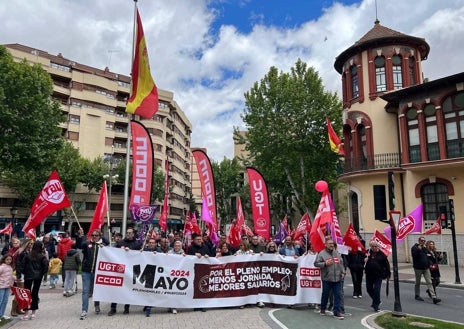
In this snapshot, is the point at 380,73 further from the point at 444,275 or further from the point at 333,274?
the point at 333,274

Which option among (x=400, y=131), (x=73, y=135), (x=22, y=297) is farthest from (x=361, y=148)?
(x=73, y=135)

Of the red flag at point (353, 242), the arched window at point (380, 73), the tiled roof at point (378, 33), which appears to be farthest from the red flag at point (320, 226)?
the tiled roof at point (378, 33)

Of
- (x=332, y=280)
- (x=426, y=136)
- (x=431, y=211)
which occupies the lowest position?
(x=332, y=280)

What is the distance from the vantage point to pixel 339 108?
113 feet

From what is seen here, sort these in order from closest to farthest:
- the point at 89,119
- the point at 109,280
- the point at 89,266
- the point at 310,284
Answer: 1. the point at 109,280
2. the point at 89,266
3. the point at 310,284
4. the point at 89,119

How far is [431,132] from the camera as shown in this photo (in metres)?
24.0

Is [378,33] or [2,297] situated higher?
[378,33]

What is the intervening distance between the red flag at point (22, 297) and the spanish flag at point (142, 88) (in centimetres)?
678

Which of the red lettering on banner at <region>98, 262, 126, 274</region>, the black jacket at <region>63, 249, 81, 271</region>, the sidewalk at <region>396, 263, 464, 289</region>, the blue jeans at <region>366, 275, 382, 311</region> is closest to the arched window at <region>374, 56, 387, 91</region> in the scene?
the sidewalk at <region>396, 263, 464, 289</region>

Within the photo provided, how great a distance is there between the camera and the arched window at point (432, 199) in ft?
77.5

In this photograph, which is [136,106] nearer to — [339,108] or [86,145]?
[339,108]

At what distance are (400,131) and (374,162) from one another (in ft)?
8.30

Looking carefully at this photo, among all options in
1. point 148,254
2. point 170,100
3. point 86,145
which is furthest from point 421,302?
point 170,100

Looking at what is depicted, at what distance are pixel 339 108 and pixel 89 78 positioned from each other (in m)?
37.8
